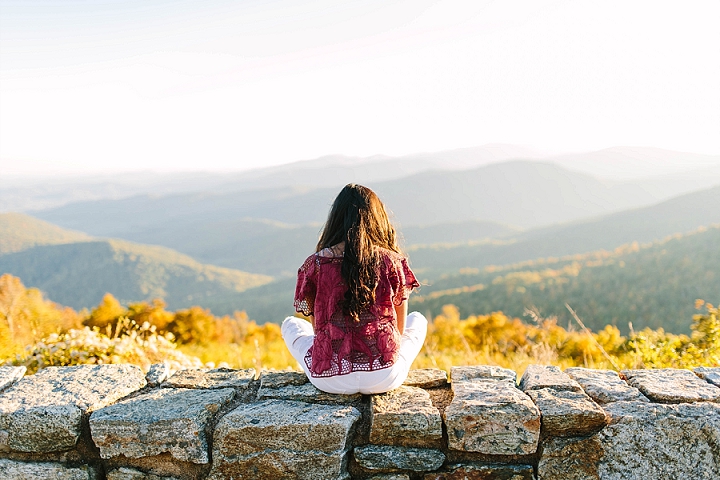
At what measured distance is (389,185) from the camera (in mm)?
194625

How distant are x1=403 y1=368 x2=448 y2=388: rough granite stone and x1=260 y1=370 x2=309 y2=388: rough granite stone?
0.60m

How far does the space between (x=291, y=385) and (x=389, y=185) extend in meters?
193

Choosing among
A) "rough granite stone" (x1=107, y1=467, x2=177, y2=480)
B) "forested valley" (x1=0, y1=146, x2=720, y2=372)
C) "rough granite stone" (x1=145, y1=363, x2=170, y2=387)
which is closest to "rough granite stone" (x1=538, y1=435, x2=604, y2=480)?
"forested valley" (x1=0, y1=146, x2=720, y2=372)

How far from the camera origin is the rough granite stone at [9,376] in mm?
2919

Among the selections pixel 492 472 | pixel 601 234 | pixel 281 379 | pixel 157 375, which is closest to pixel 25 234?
pixel 601 234

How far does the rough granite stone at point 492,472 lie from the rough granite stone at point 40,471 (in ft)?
5.99

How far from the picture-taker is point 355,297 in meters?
2.55

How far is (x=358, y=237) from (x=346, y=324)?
1.51ft

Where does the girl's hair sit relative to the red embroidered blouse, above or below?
above

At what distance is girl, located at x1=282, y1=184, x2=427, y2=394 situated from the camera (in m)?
2.58

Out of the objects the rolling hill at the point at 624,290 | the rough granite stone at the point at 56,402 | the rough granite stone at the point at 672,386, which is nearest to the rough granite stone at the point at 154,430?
the rough granite stone at the point at 56,402

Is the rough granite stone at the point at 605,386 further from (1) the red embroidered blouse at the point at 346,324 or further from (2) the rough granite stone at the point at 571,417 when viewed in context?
(1) the red embroidered blouse at the point at 346,324

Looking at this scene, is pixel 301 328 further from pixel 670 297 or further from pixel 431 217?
pixel 431 217

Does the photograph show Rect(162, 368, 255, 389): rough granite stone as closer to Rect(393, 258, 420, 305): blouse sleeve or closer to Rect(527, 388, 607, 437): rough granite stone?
Rect(393, 258, 420, 305): blouse sleeve
